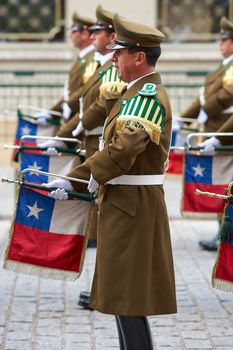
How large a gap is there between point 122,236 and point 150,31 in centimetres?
94

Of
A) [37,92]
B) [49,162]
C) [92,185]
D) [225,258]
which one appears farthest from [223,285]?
[37,92]

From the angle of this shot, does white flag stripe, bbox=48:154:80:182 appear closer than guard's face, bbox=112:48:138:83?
No

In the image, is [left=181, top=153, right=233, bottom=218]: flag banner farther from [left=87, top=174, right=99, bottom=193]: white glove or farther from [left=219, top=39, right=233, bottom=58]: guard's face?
[left=87, top=174, right=99, bottom=193]: white glove

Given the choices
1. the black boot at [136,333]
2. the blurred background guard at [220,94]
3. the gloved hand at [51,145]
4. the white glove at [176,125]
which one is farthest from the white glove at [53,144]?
the black boot at [136,333]

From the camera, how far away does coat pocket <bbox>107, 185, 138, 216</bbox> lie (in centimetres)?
491

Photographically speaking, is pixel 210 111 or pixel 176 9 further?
pixel 176 9

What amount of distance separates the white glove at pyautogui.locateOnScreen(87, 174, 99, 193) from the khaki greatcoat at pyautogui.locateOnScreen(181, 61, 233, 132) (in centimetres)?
378

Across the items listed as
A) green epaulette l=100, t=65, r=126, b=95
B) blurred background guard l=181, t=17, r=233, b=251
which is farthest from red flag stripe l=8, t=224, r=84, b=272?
blurred background guard l=181, t=17, r=233, b=251

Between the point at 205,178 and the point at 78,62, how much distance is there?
1807mm

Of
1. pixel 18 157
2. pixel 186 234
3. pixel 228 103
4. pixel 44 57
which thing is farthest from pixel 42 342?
pixel 44 57

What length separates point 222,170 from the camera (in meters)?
7.87

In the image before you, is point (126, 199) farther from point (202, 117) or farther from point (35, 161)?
point (202, 117)

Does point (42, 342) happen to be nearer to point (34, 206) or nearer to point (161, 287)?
point (34, 206)

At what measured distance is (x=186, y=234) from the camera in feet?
32.8
